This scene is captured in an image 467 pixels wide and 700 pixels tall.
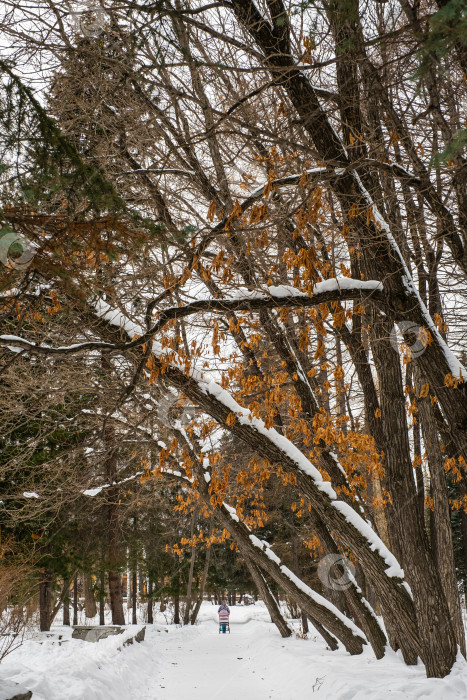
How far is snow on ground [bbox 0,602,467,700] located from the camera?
5535mm

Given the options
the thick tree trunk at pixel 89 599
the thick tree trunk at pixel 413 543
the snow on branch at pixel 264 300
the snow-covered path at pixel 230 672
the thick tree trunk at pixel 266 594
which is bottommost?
the thick tree trunk at pixel 89 599

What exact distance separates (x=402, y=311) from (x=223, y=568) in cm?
2832

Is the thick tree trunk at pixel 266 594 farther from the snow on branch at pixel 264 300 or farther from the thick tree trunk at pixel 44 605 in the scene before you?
the thick tree trunk at pixel 44 605

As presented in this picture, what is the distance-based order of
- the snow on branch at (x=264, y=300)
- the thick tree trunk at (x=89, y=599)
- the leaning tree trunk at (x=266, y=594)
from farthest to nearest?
the thick tree trunk at (x=89, y=599) → the leaning tree trunk at (x=266, y=594) → the snow on branch at (x=264, y=300)

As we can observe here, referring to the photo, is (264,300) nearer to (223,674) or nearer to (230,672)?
(223,674)

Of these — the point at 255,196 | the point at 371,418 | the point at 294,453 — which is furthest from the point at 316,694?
the point at 255,196

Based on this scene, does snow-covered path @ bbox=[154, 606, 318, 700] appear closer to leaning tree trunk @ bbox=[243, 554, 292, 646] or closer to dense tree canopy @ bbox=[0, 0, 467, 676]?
leaning tree trunk @ bbox=[243, 554, 292, 646]

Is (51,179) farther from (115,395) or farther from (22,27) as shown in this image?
(115,395)

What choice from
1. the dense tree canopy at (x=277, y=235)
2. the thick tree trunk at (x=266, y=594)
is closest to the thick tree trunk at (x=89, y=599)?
the thick tree trunk at (x=266, y=594)

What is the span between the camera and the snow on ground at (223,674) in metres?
5.54

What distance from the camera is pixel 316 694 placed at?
6.22 metres

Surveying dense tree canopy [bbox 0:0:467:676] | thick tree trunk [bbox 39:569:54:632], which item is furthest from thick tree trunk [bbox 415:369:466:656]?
thick tree trunk [bbox 39:569:54:632]

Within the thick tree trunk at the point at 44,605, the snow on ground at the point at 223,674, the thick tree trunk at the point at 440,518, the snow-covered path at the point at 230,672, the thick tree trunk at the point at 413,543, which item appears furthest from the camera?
the thick tree trunk at the point at 44,605

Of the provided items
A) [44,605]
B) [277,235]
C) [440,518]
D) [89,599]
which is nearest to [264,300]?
[277,235]
